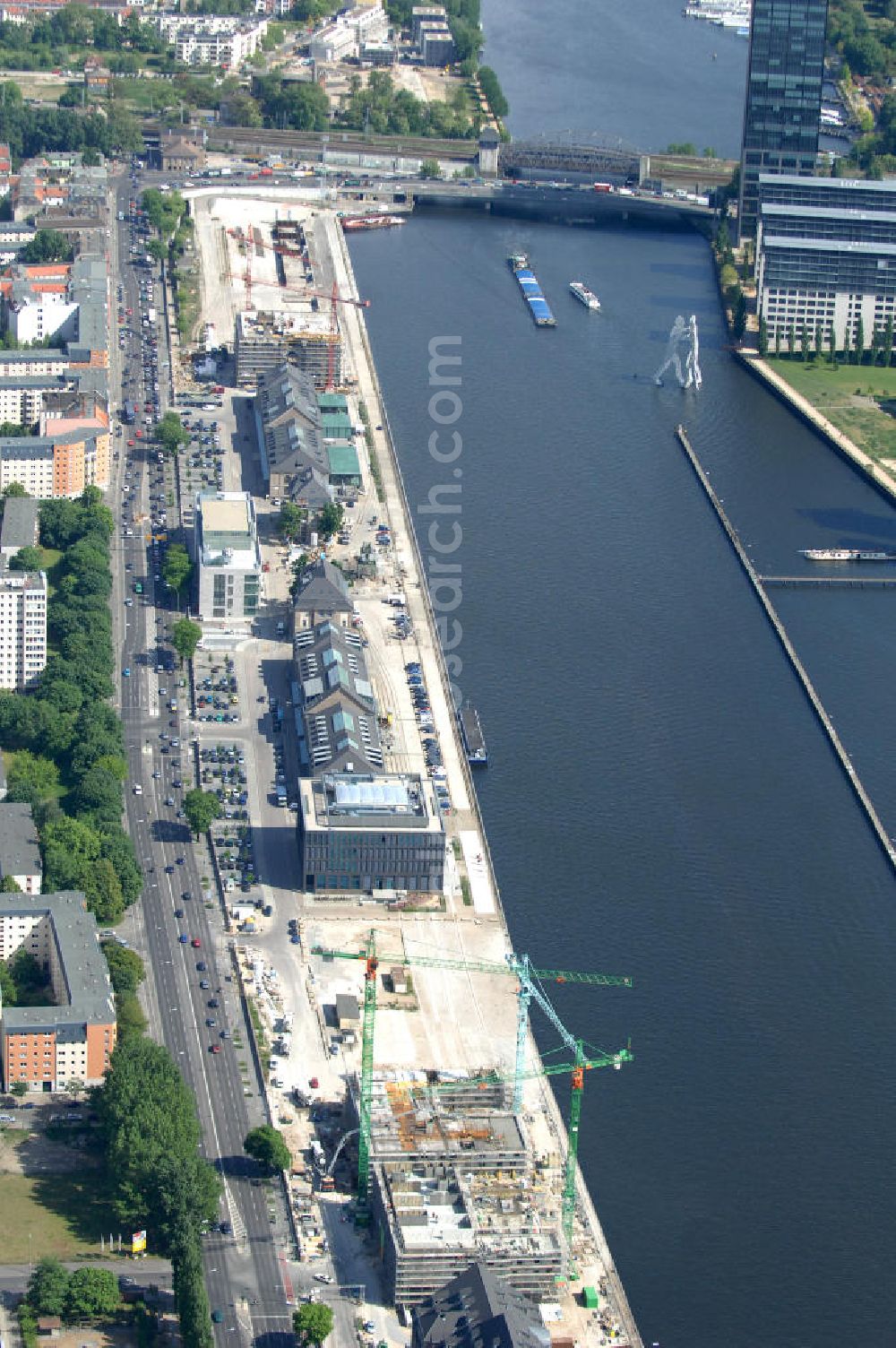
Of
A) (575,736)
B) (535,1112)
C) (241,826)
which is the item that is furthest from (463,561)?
(535,1112)

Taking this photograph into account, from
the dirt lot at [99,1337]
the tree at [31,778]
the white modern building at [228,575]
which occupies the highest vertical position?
the white modern building at [228,575]

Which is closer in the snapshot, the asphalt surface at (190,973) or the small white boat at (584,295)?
the asphalt surface at (190,973)

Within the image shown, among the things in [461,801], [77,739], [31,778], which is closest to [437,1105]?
[461,801]

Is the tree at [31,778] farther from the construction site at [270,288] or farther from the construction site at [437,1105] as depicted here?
the construction site at [270,288]

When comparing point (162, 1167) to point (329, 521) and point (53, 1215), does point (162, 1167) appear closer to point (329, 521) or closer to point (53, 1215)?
point (53, 1215)

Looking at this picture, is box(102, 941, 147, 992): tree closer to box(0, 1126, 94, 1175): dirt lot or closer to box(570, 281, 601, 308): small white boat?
box(0, 1126, 94, 1175): dirt lot

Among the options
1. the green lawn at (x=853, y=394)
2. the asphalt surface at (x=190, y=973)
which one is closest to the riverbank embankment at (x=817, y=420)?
the green lawn at (x=853, y=394)

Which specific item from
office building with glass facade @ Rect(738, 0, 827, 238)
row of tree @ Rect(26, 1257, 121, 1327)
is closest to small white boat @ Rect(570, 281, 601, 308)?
office building with glass facade @ Rect(738, 0, 827, 238)
